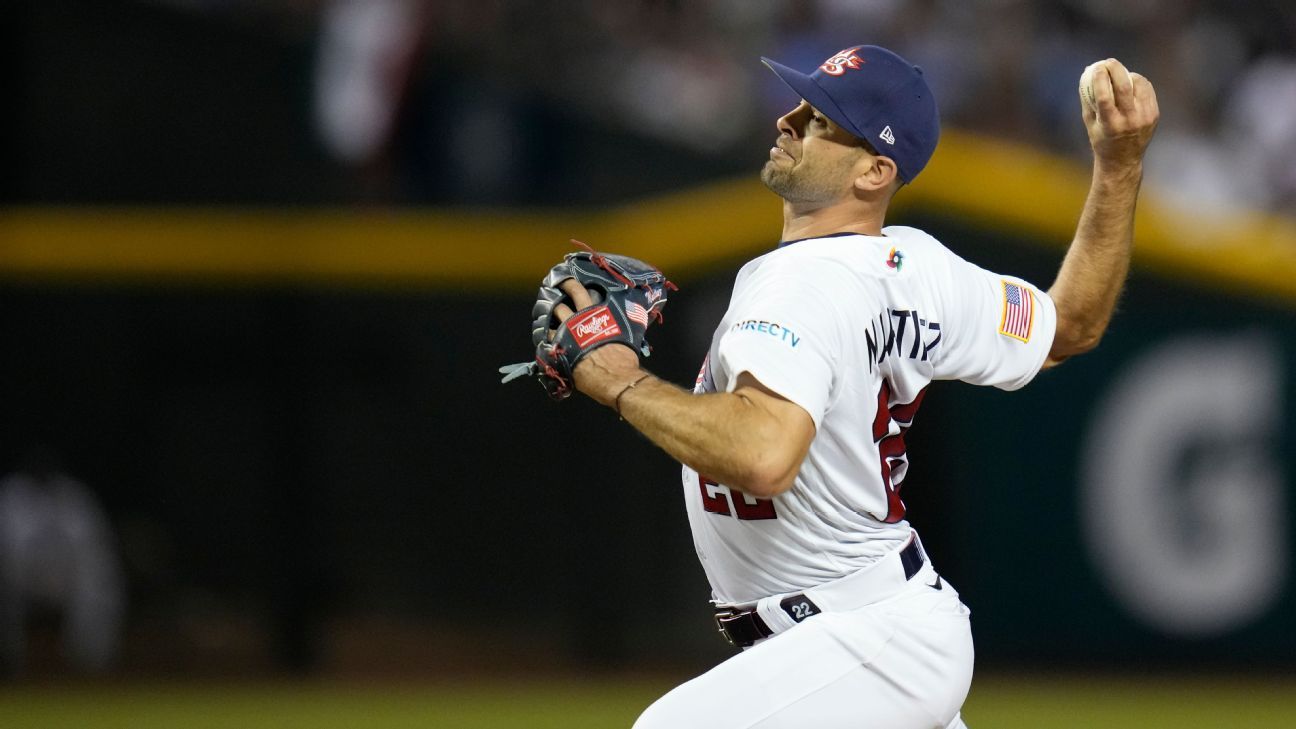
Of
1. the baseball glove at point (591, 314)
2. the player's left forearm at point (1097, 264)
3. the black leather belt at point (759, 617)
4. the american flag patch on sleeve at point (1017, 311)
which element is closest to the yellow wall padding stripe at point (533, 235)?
the player's left forearm at point (1097, 264)

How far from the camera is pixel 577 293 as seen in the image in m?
3.49

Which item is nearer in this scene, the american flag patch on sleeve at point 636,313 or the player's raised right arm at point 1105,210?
the american flag patch on sleeve at point 636,313

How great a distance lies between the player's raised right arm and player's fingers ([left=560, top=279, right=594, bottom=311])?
1170mm

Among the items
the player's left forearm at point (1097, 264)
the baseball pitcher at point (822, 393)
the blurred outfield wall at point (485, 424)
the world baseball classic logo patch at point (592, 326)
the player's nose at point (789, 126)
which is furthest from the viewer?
the blurred outfield wall at point (485, 424)

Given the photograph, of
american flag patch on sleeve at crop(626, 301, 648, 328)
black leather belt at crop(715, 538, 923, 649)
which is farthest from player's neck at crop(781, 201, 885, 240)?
black leather belt at crop(715, 538, 923, 649)

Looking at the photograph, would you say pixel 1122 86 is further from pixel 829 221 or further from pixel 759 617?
pixel 759 617

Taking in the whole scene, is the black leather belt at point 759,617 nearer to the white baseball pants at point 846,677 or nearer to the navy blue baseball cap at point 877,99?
the white baseball pants at point 846,677

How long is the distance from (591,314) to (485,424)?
6330mm

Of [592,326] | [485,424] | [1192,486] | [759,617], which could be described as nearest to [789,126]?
[592,326]

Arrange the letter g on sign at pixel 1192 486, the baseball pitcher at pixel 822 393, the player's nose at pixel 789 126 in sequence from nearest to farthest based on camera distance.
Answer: the baseball pitcher at pixel 822 393, the player's nose at pixel 789 126, the letter g on sign at pixel 1192 486

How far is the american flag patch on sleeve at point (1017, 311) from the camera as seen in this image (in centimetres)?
385

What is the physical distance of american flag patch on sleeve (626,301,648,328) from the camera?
3482mm

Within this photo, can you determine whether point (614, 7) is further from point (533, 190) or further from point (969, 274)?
point (969, 274)

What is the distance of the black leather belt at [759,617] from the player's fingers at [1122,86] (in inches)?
43.3
